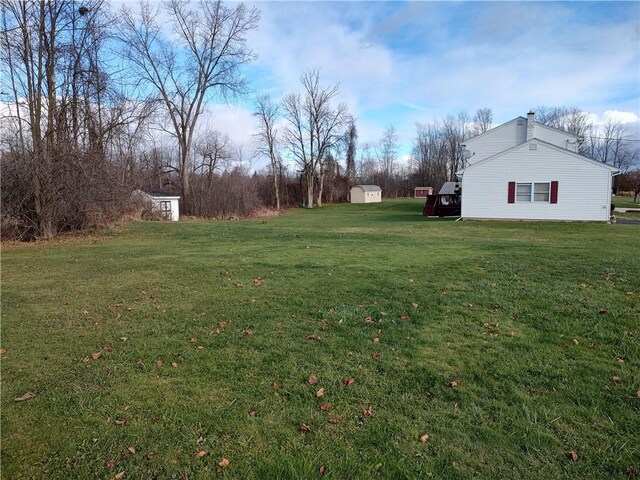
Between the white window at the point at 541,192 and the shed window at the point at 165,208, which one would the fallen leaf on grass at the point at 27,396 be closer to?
the white window at the point at 541,192

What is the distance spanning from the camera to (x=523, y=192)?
2142 cm

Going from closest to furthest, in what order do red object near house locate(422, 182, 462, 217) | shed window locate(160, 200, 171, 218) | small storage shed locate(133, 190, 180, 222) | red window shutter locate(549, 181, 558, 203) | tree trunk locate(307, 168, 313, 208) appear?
red window shutter locate(549, 181, 558, 203) < red object near house locate(422, 182, 462, 217) < small storage shed locate(133, 190, 180, 222) < shed window locate(160, 200, 171, 218) < tree trunk locate(307, 168, 313, 208)

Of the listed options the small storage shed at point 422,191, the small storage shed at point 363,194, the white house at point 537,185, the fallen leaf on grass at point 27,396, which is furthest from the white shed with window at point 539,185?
the small storage shed at point 422,191

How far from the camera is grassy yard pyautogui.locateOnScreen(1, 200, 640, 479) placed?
2463 millimetres

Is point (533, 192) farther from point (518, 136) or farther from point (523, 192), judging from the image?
point (518, 136)

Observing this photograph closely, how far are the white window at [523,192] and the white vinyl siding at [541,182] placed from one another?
0.61 feet

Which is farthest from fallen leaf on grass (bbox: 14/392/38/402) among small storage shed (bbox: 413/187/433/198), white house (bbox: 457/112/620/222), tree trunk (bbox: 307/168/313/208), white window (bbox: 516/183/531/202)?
small storage shed (bbox: 413/187/433/198)

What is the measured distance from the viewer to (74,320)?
16.7ft

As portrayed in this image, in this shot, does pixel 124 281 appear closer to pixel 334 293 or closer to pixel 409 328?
pixel 334 293

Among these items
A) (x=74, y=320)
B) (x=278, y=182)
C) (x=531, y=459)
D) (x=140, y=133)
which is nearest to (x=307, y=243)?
(x=74, y=320)

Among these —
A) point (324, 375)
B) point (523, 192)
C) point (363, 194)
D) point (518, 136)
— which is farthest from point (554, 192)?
point (363, 194)

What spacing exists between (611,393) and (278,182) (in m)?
49.9

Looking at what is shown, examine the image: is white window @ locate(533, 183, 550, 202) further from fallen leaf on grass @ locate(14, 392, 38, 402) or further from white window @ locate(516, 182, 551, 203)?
fallen leaf on grass @ locate(14, 392, 38, 402)

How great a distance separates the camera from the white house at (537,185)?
20.3 meters
